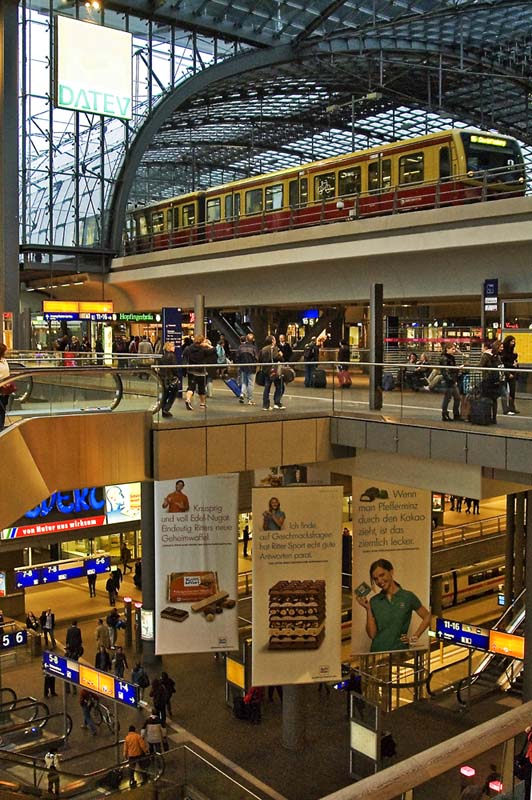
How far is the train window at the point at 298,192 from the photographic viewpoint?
88.8 ft

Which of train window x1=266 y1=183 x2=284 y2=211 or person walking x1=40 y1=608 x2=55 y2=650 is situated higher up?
train window x1=266 y1=183 x2=284 y2=211

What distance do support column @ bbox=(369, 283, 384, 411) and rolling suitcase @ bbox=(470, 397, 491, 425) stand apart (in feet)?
6.21

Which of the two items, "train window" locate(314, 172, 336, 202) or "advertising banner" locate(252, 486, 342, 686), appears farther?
"train window" locate(314, 172, 336, 202)

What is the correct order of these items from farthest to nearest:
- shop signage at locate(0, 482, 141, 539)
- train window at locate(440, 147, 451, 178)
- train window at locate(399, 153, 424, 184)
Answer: train window at locate(399, 153, 424, 184) < train window at locate(440, 147, 451, 178) < shop signage at locate(0, 482, 141, 539)

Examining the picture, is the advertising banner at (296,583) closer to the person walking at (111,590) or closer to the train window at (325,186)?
the person walking at (111,590)

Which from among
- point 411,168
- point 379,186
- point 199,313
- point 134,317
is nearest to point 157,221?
point 134,317

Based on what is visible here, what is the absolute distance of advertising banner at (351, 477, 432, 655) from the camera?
42.5 feet

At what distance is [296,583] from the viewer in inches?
493

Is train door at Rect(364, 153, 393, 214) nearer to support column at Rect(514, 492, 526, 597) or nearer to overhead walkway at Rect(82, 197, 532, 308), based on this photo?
overhead walkway at Rect(82, 197, 532, 308)

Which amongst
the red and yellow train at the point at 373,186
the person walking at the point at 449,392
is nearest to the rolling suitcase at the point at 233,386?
the person walking at the point at 449,392

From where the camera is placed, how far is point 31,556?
29.5m

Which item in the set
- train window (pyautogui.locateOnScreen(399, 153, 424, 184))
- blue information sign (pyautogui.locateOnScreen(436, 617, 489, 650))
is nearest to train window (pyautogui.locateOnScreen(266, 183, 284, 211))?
train window (pyautogui.locateOnScreen(399, 153, 424, 184))

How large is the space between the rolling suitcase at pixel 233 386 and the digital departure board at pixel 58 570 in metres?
11.3

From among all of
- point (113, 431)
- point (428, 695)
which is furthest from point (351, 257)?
point (113, 431)
